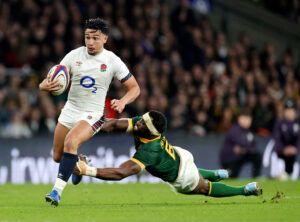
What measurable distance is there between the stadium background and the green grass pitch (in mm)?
4959

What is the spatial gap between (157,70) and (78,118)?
35.4ft

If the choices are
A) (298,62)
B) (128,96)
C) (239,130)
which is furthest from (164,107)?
(128,96)

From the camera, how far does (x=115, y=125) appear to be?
1270 cm

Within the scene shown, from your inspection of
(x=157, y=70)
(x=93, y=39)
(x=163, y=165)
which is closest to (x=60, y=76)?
(x=93, y=39)

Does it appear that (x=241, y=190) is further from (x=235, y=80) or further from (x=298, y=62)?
(x=298, y=62)

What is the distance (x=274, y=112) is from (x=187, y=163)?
11.2 metres

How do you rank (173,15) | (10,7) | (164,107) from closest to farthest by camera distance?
(164,107) < (10,7) < (173,15)

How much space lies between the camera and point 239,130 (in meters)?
20.2

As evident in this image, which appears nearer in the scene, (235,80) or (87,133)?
(87,133)

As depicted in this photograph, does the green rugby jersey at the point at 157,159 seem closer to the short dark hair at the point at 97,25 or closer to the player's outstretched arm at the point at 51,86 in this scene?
the player's outstretched arm at the point at 51,86

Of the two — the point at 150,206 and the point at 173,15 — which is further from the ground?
the point at 173,15

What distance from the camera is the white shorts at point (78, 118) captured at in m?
12.0

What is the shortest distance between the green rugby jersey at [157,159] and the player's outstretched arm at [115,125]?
62 centimetres

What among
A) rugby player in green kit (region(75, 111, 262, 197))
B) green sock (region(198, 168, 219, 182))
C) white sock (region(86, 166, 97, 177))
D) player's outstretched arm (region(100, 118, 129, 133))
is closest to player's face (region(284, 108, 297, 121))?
green sock (region(198, 168, 219, 182))
